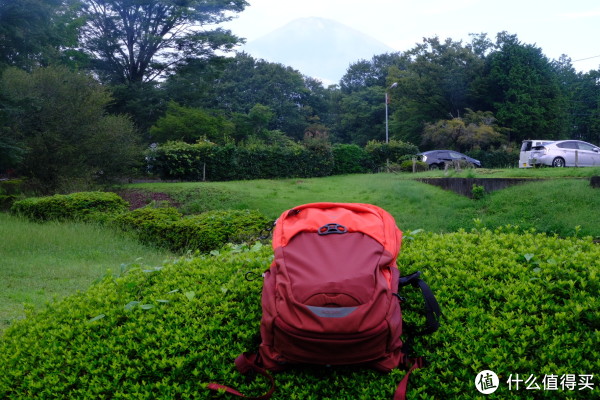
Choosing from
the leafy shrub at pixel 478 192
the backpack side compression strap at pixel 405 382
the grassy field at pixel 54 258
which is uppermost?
the backpack side compression strap at pixel 405 382

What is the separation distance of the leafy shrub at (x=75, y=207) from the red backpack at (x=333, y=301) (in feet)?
32.6

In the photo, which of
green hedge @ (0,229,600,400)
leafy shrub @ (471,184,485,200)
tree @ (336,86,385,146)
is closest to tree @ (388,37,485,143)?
tree @ (336,86,385,146)

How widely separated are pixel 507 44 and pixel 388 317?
133ft

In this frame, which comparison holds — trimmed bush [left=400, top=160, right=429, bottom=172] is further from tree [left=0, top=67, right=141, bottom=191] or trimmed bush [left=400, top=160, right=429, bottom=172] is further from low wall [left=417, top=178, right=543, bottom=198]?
tree [left=0, top=67, right=141, bottom=191]

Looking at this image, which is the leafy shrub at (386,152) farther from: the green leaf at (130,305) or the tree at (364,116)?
the green leaf at (130,305)

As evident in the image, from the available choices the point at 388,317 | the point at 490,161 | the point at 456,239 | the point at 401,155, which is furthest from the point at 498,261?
the point at 490,161

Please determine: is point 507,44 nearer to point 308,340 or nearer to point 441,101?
point 441,101

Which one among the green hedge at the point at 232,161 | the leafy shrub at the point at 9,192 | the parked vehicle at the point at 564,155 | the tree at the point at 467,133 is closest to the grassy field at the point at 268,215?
the leafy shrub at the point at 9,192

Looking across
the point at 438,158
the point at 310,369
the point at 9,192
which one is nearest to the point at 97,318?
the point at 310,369

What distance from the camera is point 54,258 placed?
25.6 ft

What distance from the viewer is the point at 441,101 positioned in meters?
39.3

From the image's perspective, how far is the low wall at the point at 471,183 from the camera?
1301 centimetres

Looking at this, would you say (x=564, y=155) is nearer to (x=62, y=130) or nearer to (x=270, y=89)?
(x=62, y=130)

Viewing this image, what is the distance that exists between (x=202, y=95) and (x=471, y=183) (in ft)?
72.2
